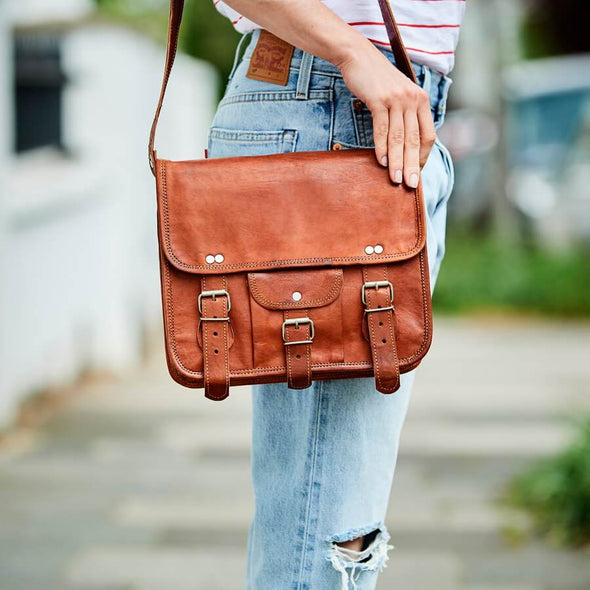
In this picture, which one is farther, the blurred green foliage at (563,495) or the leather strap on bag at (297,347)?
the blurred green foliage at (563,495)

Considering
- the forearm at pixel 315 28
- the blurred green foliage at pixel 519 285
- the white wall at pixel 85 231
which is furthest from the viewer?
the blurred green foliage at pixel 519 285

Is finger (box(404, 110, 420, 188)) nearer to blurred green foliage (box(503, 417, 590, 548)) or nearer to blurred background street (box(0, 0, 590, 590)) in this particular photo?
blurred background street (box(0, 0, 590, 590))

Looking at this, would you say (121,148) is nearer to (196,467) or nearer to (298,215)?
(196,467)

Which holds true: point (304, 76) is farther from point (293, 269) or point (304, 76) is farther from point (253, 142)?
point (293, 269)

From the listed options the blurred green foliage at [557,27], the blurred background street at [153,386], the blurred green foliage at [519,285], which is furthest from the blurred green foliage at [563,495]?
the blurred green foliage at [557,27]

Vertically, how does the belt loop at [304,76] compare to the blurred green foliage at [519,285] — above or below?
above

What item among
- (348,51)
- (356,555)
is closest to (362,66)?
(348,51)

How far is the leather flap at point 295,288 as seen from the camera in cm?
154

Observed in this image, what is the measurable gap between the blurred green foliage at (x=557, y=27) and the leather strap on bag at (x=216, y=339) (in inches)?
522

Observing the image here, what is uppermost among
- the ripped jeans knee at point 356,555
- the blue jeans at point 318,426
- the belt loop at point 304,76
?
the belt loop at point 304,76

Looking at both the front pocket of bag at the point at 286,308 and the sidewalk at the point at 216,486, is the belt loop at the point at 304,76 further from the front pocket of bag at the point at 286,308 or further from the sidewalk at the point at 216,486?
the sidewalk at the point at 216,486

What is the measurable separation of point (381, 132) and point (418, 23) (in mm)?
223

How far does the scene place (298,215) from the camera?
157 centimetres

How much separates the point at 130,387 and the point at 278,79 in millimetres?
3950
